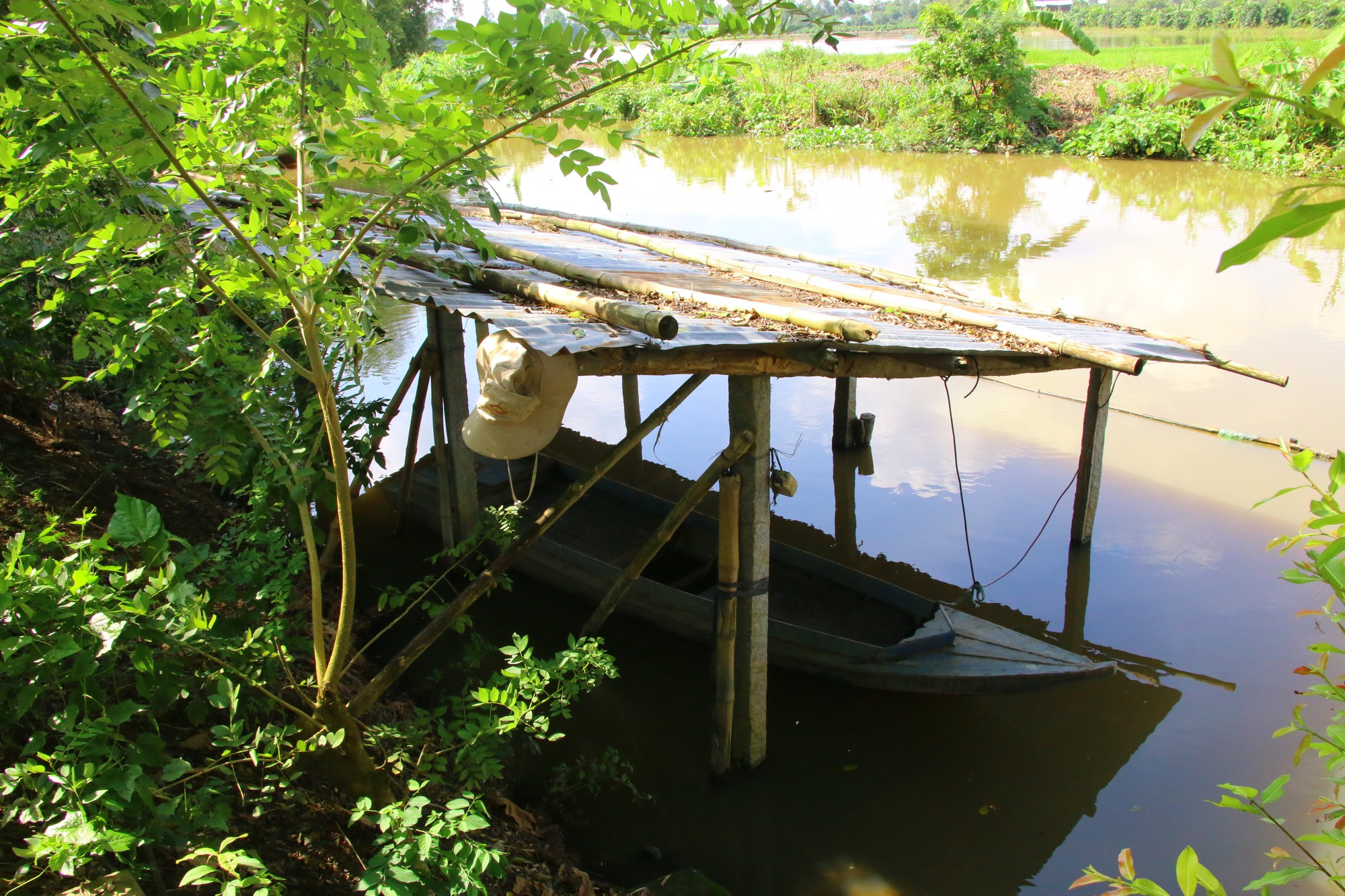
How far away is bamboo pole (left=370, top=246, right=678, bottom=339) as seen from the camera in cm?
304

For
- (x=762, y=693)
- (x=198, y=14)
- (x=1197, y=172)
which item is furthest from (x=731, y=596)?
(x=1197, y=172)

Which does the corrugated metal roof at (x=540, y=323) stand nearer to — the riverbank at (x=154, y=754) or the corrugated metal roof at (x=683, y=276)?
the corrugated metal roof at (x=683, y=276)

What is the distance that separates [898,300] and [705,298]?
151 cm

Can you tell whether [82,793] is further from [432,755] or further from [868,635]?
[868,635]

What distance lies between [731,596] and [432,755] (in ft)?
5.77

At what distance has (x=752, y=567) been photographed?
418 cm

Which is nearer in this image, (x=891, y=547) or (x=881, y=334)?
(x=881, y=334)

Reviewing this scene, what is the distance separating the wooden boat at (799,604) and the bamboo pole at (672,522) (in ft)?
2.25

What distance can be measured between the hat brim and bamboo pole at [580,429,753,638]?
997 millimetres

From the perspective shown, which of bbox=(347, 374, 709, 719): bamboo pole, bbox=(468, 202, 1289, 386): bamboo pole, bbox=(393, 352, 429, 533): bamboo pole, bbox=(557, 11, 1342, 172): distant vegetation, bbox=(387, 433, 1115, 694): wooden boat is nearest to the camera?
bbox=(347, 374, 709, 719): bamboo pole

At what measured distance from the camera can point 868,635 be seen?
16.4 ft

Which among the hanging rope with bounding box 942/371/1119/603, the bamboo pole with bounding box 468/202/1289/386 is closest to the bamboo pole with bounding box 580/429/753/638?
the bamboo pole with bounding box 468/202/1289/386

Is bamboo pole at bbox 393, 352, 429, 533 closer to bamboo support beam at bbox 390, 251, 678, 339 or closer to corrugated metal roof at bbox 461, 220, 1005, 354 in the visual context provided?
corrugated metal roof at bbox 461, 220, 1005, 354

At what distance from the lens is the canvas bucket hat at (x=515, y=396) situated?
3.03 metres
